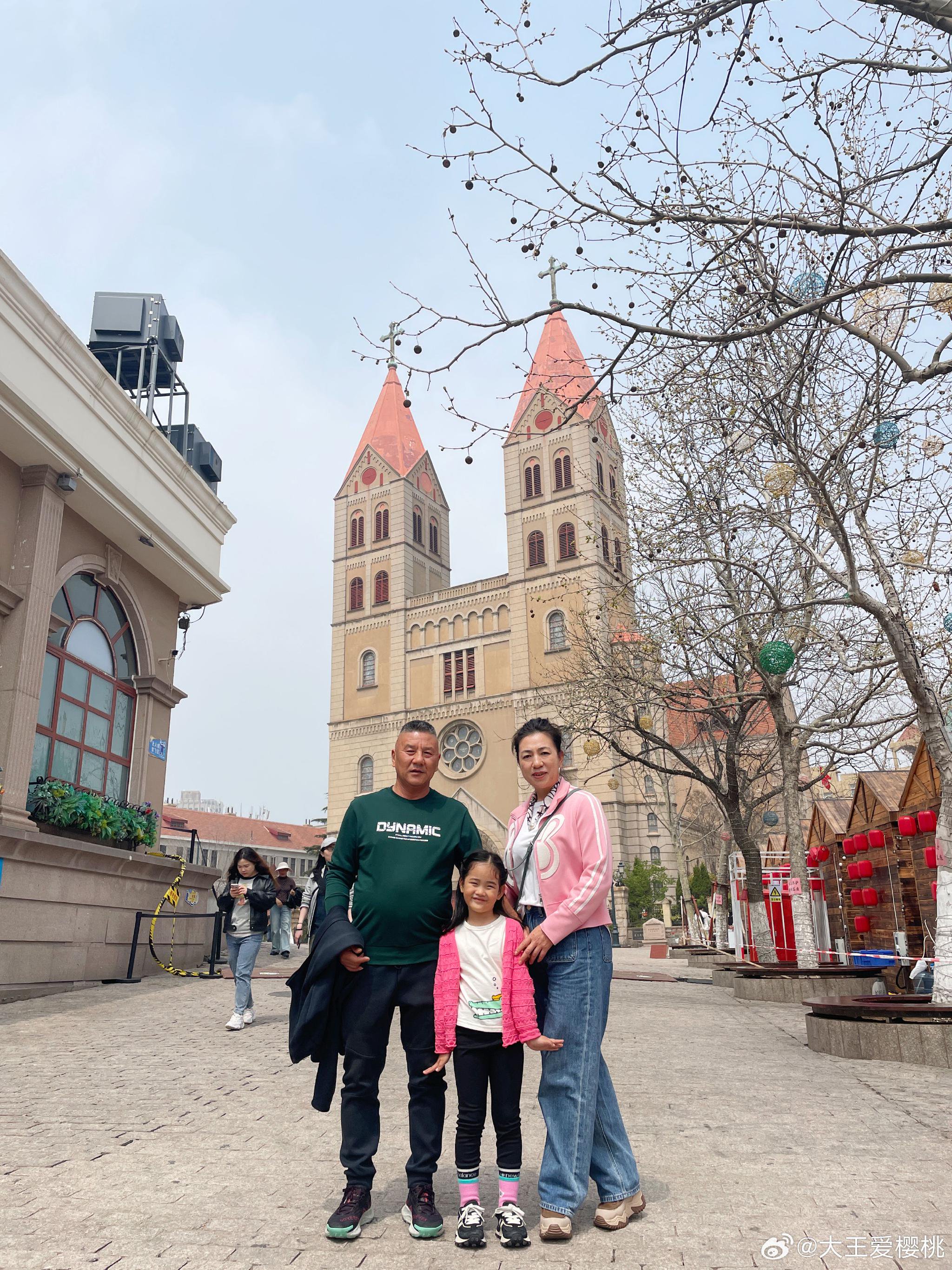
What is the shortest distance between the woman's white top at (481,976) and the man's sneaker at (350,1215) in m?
0.63

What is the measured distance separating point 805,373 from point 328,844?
6.14 metres

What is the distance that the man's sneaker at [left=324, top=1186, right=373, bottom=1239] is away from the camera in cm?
297

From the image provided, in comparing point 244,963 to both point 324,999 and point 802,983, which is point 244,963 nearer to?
point 324,999

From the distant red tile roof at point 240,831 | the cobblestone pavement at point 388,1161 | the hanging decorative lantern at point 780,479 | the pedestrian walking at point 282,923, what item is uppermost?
the distant red tile roof at point 240,831

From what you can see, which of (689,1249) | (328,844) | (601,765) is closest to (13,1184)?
(689,1249)

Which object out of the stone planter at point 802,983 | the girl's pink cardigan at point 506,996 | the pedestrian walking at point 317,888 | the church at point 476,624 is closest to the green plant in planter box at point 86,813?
the pedestrian walking at point 317,888

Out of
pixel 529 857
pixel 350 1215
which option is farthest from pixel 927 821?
pixel 350 1215

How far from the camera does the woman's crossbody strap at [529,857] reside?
3447 mm

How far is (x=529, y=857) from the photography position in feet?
11.3

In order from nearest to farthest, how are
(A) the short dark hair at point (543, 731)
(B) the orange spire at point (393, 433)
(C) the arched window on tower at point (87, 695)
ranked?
(A) the short dark hair at point (543, 731) → (C) the arched window on tower at point (87, 695) → (B) the orange spire at point (393, 433)

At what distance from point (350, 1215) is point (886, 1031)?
18.3 feet

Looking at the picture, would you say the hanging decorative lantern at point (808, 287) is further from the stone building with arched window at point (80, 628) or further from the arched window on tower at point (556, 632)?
the arched window on tower at point (556, 632)

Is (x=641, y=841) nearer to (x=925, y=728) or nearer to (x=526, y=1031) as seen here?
(x=925, y=728)

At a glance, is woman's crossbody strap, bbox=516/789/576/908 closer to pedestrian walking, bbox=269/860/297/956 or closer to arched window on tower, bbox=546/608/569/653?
pedestrian walking, bbox=269/860/297/956
